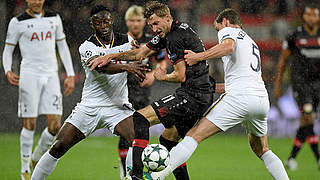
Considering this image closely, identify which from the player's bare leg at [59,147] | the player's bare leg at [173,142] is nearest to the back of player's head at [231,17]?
the player's bare leg at [173,142]

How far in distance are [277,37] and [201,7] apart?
9.50ft

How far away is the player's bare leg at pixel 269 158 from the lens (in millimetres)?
5684

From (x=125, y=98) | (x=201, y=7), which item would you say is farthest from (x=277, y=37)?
(x=125, y=98)

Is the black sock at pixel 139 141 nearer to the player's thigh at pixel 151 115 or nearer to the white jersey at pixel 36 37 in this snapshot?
the player's thigh at pixel 151 115

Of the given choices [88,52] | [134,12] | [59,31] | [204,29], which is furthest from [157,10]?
[204,29]

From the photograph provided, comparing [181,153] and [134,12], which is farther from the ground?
[134,12]

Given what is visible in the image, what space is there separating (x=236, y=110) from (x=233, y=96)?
0.49 ft

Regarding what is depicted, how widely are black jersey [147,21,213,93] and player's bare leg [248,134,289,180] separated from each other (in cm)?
75

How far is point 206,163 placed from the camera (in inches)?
367

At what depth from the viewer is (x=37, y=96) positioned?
303 inches

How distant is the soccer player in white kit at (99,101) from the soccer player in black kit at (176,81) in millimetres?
280

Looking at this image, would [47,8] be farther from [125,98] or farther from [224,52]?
[224,52]

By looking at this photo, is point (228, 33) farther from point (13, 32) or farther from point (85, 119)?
point (13, 32)

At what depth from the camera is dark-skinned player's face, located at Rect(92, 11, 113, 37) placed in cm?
584
